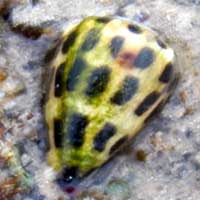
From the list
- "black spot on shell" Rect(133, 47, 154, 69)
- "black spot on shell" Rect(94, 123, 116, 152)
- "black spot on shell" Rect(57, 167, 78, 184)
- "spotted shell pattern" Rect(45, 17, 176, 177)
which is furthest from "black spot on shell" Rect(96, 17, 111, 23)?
"black spot on shell" Rect(57, 167, 78, 184)

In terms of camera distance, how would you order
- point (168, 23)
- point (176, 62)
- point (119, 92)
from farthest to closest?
1. point (168, 23)
2. point (176, 62)
3. point (119, 92)

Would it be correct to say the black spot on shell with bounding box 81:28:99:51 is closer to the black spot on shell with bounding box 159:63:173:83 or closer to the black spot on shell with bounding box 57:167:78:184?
the black spot on shell with bounding box 159:63:173:83

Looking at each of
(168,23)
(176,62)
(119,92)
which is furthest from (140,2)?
(119,92)

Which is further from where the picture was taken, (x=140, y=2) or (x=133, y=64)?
(x=140, y=2)

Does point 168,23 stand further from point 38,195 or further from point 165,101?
point 38,195

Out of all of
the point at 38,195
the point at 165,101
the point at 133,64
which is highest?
the point at 133,64

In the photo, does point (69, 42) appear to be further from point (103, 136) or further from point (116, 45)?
point (103, 136)

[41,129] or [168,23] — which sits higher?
[168,23]

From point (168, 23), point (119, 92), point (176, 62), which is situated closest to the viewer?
point (119, 92)
